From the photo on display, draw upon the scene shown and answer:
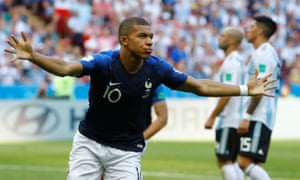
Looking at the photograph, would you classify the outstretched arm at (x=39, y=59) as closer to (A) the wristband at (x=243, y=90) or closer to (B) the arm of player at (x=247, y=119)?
(A) the wristband at (x=243, y=90)

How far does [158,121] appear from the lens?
10.2 metres

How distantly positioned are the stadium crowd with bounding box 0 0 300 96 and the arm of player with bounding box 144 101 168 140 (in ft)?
48.1

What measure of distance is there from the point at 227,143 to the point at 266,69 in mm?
1366

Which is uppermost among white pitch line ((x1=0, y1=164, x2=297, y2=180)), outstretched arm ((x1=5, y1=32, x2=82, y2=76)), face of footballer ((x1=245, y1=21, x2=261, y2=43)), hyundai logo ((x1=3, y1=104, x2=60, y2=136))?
face of footballer ((x1=245, y1=21, x2=261, y2=43))

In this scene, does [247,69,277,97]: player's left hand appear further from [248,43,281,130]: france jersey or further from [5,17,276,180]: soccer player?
[248,43,281,130]: france jersey

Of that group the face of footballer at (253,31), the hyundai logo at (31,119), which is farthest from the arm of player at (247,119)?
the hyundai logo at (31,119)

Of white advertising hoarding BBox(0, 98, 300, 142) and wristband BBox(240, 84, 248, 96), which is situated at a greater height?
wristband BBox(240, 84, 248, 96)

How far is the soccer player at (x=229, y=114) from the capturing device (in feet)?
38.6

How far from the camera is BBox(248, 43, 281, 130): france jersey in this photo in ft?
35.9

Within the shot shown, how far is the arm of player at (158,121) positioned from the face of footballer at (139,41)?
1990 mm

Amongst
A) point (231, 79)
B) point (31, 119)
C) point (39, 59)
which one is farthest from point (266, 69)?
point (31, 119)

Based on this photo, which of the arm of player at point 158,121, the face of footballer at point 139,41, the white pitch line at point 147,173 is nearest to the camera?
the face of footballer at point 139,41

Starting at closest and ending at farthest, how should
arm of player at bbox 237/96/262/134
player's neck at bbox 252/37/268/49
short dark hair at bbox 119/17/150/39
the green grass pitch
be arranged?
short dark hair at bbox 119/17/150/39, arm of player at bbox 237/96/262/134, player's neck at bbox 252/37/268/49, the green grass pitch

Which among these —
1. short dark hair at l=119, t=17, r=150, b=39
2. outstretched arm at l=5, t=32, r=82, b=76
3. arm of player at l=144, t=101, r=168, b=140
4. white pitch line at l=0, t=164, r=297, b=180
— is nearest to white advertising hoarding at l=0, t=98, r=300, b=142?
white pitch line at l=0, t=164, r=297, b=180
